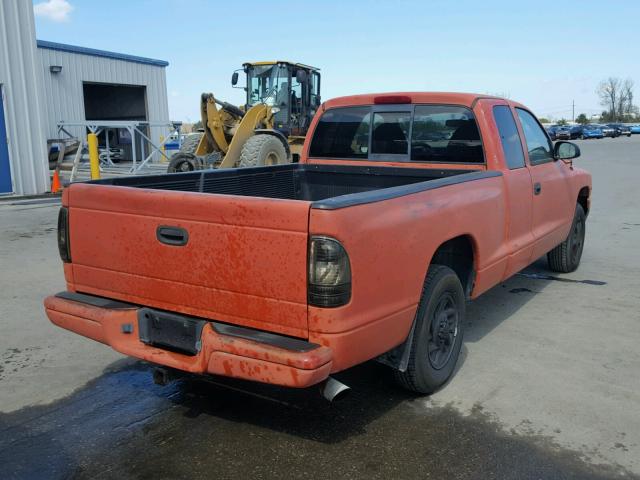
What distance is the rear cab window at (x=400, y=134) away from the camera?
4961mm

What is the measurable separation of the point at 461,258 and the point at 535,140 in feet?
6.55

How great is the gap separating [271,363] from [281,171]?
116 inches

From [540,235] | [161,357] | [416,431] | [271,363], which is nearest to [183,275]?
[161,357]

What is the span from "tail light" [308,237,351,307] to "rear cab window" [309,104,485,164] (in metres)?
2.43

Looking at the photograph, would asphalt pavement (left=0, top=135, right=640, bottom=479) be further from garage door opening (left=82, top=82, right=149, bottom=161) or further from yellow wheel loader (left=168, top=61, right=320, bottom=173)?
garage door opening (left=82, top=82, right=149, bottom=161)

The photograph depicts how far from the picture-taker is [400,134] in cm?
529

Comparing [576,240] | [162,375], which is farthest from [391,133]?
[576,240]

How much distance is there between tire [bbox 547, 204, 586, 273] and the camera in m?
6.84

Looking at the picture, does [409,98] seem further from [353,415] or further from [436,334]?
[353,415]

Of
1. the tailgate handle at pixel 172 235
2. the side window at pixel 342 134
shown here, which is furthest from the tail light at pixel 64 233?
the side window at pixel 342 134

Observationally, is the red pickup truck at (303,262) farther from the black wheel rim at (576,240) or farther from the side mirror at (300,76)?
the side mirror at (300,76)

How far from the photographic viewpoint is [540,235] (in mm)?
5410

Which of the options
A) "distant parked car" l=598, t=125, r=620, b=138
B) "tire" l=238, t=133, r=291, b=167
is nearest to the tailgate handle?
"tire" l=238, t=133, r=291, b=167

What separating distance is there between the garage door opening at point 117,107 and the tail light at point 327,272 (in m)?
26.7
